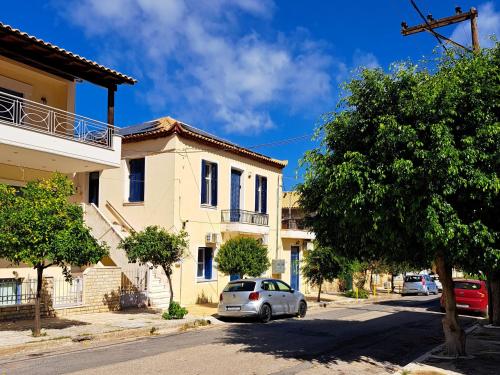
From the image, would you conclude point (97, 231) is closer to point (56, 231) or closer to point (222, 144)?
point (222, 144)

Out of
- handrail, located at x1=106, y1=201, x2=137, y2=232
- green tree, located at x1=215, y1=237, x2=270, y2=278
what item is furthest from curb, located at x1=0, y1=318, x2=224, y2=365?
handrail, located at x1=106, y1=201, x2=137, y2=232

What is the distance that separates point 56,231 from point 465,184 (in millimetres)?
9210

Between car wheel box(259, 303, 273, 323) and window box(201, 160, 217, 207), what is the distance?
7.83 meters

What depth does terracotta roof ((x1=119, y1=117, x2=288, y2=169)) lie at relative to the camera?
77.1 feet

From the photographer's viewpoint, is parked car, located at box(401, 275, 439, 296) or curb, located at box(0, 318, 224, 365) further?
parked car, located at box(401, 275, 439, 296)

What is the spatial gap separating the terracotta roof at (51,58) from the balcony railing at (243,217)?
28.4 feet

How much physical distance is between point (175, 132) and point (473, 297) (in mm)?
14231

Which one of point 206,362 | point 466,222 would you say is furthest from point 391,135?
point 206,362

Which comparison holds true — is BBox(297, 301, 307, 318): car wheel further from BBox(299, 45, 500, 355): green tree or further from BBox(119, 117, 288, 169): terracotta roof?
BBox(299, 45, 500, 355): green tree

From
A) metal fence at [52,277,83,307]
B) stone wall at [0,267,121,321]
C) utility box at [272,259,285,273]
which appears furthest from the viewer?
utility box at [272,259,285,273]

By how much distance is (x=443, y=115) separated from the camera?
9.37 meters

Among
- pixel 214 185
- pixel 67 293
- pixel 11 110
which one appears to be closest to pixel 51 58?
pixel 11 110

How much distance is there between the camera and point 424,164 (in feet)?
29.8

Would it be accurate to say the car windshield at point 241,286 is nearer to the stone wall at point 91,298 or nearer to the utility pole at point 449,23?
the stone wall at point 91,298
